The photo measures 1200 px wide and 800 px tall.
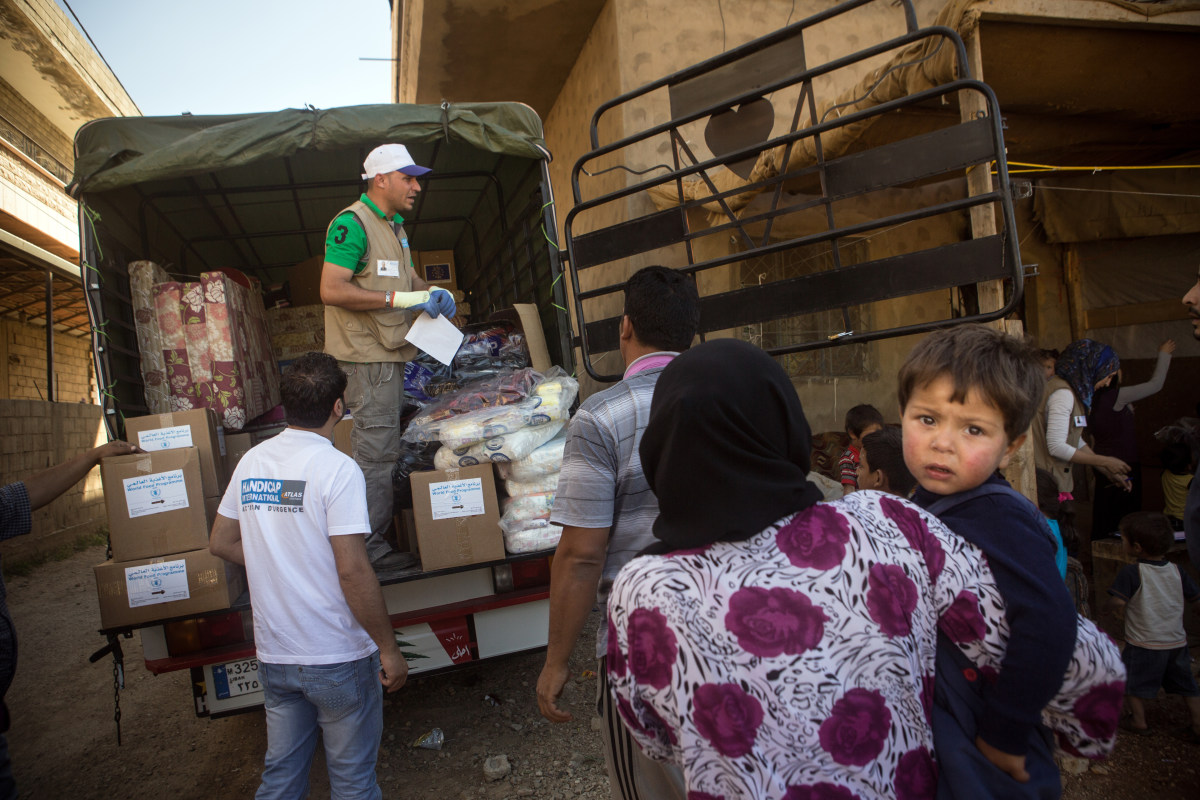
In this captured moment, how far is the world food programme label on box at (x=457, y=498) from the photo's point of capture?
8.63 feet

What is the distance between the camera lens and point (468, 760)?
9.27 feet

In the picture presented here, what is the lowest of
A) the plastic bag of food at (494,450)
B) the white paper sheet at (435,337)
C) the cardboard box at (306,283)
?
the plastic bag of food at (494,450)

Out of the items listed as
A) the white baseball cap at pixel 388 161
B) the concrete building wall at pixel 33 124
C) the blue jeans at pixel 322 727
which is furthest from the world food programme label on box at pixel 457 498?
the concrete building wall at pixel 33 124

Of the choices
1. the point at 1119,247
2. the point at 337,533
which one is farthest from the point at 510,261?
the point at 1119,247

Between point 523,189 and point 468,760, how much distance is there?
9.99ft

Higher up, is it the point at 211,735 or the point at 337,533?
the point at 337,533

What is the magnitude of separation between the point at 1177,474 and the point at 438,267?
554 cm

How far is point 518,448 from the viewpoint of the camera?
107 inches

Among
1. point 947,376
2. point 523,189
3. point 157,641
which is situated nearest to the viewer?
point 947,376

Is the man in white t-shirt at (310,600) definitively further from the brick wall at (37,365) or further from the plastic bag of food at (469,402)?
the brick wall at (37,365)

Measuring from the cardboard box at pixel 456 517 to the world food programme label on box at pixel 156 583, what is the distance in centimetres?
86

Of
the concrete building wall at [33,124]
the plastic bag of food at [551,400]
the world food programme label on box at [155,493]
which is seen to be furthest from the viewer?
the concrete building wall at [33,124]

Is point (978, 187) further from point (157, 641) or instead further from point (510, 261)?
point (157, 641)

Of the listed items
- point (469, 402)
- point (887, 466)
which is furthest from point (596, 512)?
point (469, 402)
